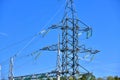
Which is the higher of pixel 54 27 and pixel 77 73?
pixel 54 27

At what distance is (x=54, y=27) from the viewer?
50.3 meters

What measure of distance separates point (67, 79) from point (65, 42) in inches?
175

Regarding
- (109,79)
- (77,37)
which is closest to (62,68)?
(77,37)

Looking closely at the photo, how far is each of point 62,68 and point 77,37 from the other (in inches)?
168

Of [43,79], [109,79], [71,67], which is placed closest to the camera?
[71,67]

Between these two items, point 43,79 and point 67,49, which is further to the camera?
point 43,79

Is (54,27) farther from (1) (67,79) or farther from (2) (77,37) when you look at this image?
(1) (67,79)

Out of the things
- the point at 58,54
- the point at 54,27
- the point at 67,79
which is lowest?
the point at 67,79

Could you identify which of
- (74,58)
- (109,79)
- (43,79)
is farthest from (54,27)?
(109,79)

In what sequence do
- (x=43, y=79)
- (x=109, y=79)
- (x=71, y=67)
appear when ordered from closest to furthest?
(x=71, y=67) → (x=43, y=79) → (x=109, y=79)

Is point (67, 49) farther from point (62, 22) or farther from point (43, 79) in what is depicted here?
point (43, 79)

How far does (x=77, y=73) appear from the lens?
48.9 m

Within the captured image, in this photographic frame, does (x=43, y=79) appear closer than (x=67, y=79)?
No

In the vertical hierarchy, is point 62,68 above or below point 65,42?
below
